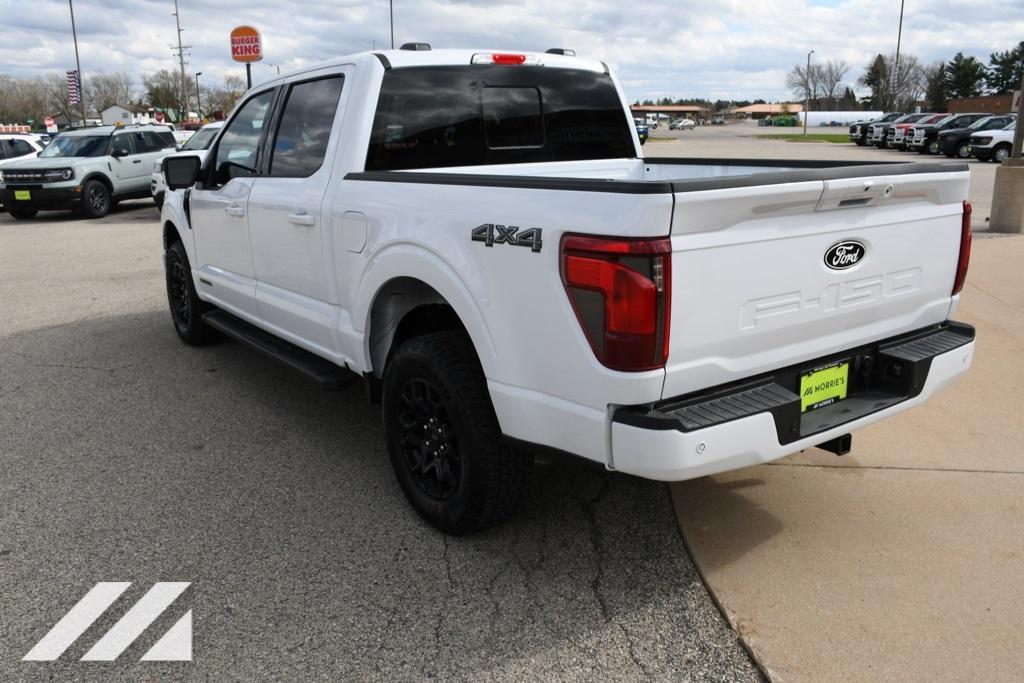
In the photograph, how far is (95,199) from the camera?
17.0 meters

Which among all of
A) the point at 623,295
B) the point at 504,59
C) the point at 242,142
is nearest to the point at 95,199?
the point at 242,142

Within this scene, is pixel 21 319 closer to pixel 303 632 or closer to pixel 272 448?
pixel 272 448

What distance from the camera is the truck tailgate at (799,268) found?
102 inches

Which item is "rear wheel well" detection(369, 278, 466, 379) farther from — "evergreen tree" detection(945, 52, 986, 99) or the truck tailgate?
"evergreen tree" detection(945, 52, 986, 99)

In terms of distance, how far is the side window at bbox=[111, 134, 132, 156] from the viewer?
688 inches

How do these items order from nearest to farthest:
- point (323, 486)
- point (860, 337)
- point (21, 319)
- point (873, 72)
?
point (860, 337), point (323, 486), point (21, 319), point (873, 72)

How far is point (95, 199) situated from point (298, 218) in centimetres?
1499

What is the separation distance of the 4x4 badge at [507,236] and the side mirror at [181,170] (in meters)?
3.18

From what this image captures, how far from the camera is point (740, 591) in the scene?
10.1 feet

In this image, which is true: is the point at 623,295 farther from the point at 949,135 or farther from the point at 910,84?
the point at 910,84

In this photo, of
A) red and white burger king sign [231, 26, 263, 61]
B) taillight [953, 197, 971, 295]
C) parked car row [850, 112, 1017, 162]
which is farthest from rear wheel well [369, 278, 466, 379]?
red and white burger king sign [231, 26, 263, 61]

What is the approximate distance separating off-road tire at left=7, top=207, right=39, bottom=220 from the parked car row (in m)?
24.4

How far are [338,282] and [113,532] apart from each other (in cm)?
148

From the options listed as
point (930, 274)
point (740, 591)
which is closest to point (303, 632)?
point (740, 591)
